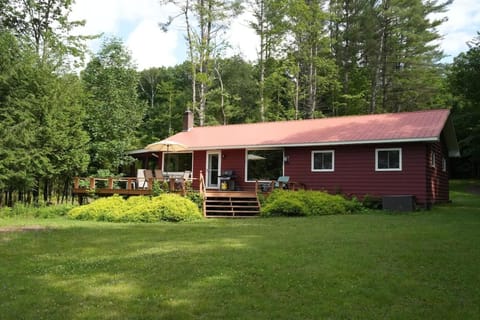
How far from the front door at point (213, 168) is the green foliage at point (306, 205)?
456 cm

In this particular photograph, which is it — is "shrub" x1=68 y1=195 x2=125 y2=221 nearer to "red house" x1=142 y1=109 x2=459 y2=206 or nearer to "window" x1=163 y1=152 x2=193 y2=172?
"red house" x1=142 y1=109 x2=459 y2=206

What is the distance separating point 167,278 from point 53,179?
1272 centimetres

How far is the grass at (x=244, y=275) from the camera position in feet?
13.3

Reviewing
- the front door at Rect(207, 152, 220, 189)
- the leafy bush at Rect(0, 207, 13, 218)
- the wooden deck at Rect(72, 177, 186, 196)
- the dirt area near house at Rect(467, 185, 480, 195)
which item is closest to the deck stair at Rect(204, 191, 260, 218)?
the wooden deck at Rect(72, 177, 186, 196)

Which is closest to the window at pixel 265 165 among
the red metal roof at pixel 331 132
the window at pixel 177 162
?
the red metal roof at pixel 331 132

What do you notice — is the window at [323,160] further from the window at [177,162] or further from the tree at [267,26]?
the tree at [267,26]

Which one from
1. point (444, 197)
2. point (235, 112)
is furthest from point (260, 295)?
point (235, 112)

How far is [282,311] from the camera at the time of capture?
13.0 ft

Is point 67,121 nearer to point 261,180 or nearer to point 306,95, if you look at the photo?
point 261,180

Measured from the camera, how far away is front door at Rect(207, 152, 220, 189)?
18.0 m

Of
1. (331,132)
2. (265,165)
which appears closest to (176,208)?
(265,165)

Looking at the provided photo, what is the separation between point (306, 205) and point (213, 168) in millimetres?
6027

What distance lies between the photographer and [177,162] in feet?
65.2

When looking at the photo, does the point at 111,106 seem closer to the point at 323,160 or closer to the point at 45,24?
the point at 45,24
